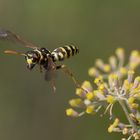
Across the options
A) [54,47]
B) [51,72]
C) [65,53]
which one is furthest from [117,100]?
[54,47]

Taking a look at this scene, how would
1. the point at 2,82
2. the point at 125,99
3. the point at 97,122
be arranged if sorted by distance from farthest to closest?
the point at 2,82 → the point at 97,122 → the point at 125,99

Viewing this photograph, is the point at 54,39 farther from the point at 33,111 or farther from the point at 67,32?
the point at 33,111

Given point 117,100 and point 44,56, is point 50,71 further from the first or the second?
point 117,100

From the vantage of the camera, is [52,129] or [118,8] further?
[118,8]

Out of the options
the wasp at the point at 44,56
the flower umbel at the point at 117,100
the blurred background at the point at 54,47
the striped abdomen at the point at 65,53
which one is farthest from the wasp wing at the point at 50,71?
the blurred background at the point at 54,47

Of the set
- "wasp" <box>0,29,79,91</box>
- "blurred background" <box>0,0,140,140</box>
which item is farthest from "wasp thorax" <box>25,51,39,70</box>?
"blurred background" <box>0,0,140,140</box>

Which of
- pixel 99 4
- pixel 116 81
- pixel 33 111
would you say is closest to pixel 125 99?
pixel 116 81

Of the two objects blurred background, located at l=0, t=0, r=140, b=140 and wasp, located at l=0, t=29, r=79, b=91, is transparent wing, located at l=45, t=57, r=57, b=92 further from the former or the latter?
blurred background, located at l=0, t=0, r=140, b=140
